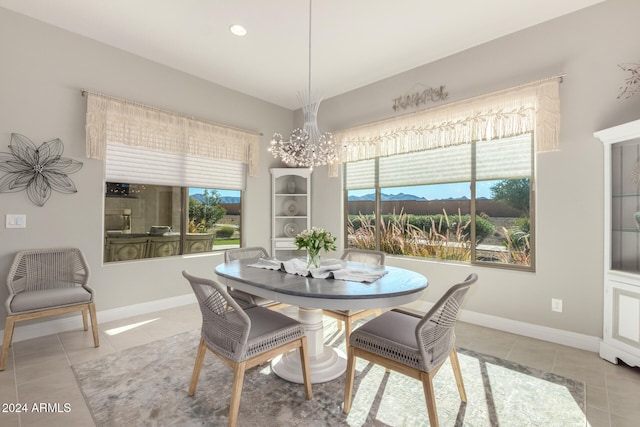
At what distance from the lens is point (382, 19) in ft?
9.39

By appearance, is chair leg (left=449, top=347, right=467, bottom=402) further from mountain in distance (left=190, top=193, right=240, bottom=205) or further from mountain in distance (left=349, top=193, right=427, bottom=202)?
mountain in distance (left=190, top=193, right=240, bottom=205)

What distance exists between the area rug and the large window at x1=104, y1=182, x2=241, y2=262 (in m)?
1.47

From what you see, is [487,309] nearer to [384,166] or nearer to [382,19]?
[384,166]

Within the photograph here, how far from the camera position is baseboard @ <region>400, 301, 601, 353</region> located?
8.89 ft

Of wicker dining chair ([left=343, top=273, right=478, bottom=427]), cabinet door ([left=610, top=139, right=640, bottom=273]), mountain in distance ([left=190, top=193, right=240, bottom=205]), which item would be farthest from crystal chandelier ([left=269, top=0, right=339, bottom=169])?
cabinet door ([left=610, top=139, right=640, bottom=273])

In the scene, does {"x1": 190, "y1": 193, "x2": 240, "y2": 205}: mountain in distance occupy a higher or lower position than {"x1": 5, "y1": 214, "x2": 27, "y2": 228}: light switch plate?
higher

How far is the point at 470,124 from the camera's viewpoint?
3340mm

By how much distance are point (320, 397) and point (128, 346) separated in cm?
188

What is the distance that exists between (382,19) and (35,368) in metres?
4.11

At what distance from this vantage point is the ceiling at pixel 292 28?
2.69 metres

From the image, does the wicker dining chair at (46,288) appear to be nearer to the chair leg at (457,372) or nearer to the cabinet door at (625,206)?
the chair leg at (457,372)

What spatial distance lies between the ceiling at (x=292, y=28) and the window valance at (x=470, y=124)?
2.08 ft

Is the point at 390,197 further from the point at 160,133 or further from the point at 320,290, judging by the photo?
the point at 160,133

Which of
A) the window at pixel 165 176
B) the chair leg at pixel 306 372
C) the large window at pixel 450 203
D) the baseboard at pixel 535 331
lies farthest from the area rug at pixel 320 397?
the window at pixel 165 176
